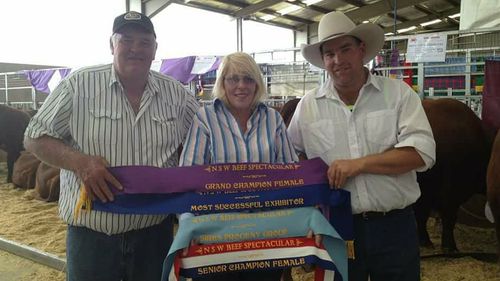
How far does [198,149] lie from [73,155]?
1.68 feet

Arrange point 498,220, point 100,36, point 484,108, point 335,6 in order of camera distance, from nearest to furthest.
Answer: point 498,220 → point 484,108 → point 100,36 → point 335,6

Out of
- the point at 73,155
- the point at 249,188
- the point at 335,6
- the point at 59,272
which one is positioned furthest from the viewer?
the point at 335,6

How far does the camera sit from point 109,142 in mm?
1827

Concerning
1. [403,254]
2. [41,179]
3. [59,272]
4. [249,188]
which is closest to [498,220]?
[403,254]

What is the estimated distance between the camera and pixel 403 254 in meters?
1.91

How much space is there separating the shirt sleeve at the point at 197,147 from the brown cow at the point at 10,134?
7.43m

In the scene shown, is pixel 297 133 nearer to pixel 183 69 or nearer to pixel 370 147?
pixel 370 147

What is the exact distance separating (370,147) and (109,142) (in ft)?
3.76

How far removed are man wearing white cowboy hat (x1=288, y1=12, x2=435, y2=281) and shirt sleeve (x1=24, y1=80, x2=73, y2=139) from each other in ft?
3.49

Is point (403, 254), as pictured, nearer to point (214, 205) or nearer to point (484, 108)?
point (214, 205)

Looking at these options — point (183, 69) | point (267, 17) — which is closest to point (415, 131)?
point (183, 69)

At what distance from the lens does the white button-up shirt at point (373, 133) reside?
188 centimetres

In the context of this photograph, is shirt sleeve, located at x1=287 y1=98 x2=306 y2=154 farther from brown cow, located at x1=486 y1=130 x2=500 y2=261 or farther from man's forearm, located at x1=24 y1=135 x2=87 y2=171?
brown cow, located at x1=486 y1=130 x2=500 y2=261

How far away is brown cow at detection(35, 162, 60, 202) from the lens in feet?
20.1
